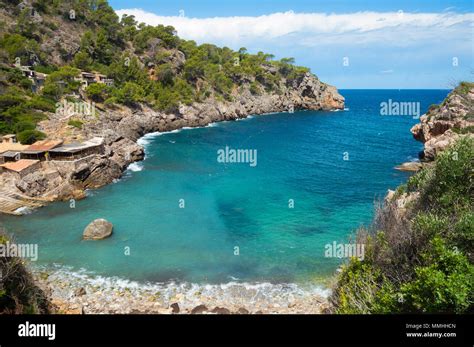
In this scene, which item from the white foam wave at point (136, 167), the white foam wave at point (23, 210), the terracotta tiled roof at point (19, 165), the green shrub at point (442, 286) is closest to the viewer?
the green shrub at point (442, 286)

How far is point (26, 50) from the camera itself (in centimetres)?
6531

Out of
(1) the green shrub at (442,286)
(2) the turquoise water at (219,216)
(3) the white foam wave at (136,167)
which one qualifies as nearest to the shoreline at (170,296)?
(2) the turquoise water at (219,216)

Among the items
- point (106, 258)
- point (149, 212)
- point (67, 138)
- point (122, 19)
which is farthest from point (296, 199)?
point (122, 19)

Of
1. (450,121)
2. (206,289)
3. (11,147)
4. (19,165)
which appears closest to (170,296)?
(206,289)

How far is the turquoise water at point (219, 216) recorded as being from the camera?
78.8ft

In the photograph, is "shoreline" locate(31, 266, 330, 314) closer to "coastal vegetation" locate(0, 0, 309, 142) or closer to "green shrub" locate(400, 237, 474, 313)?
"green shrub" locate(400, 237, 474, 313)

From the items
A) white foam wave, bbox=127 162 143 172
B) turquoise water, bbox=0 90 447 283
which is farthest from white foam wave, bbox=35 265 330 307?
white foam wave, bbox=127 162 143 172

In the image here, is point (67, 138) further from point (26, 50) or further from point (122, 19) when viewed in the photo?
point (122, 19)

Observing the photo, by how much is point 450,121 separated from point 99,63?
7325cm

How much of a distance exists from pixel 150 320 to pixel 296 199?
3196 cm

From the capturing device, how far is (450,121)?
45.0m

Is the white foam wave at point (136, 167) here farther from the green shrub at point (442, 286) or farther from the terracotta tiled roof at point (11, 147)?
the green shrub at point (442, 286)

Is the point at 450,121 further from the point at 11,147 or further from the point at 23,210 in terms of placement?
the point at 11,147

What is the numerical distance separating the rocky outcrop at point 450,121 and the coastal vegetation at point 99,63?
2038 inches
